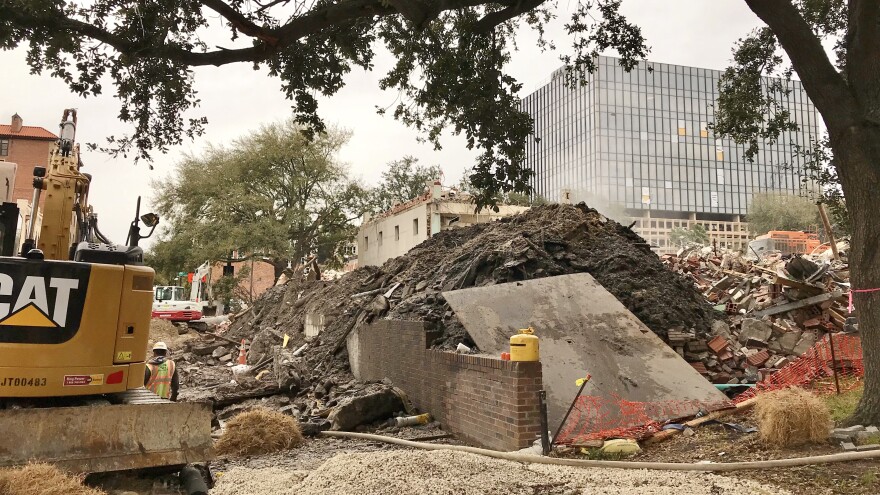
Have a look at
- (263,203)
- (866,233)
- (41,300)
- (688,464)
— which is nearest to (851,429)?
(688,464)

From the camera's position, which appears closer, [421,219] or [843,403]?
[843,403]

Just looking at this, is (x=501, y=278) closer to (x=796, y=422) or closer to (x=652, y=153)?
(x=796, y=422)

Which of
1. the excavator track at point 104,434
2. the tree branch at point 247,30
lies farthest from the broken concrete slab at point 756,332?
the excavator track at point 104,434

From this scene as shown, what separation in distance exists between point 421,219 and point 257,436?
24.7 meters

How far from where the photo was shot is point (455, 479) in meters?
Answer: 6.04

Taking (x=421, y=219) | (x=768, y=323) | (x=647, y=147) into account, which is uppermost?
(x=647, y=147)

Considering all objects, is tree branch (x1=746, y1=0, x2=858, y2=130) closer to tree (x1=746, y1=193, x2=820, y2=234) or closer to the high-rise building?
tree (x1=746, y1=193, x2=820, y2=234)

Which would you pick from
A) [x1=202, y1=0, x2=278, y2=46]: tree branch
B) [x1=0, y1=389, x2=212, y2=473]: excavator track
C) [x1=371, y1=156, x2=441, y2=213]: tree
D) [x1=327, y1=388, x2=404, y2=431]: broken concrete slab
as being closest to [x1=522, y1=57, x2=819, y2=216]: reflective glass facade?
[x1=371, y1=156, x2=441, y2=213]: tree

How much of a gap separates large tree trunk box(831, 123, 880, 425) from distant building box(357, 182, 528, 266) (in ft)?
72.8

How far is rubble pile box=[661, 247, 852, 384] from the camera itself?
10281 millimetres

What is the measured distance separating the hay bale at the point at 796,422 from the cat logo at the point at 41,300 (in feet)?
21.1

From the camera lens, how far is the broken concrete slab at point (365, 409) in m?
9.91

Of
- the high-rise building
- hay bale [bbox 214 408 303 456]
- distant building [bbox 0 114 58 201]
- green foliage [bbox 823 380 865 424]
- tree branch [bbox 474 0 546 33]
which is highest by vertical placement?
the high-rise building

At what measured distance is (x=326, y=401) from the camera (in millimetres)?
12109
